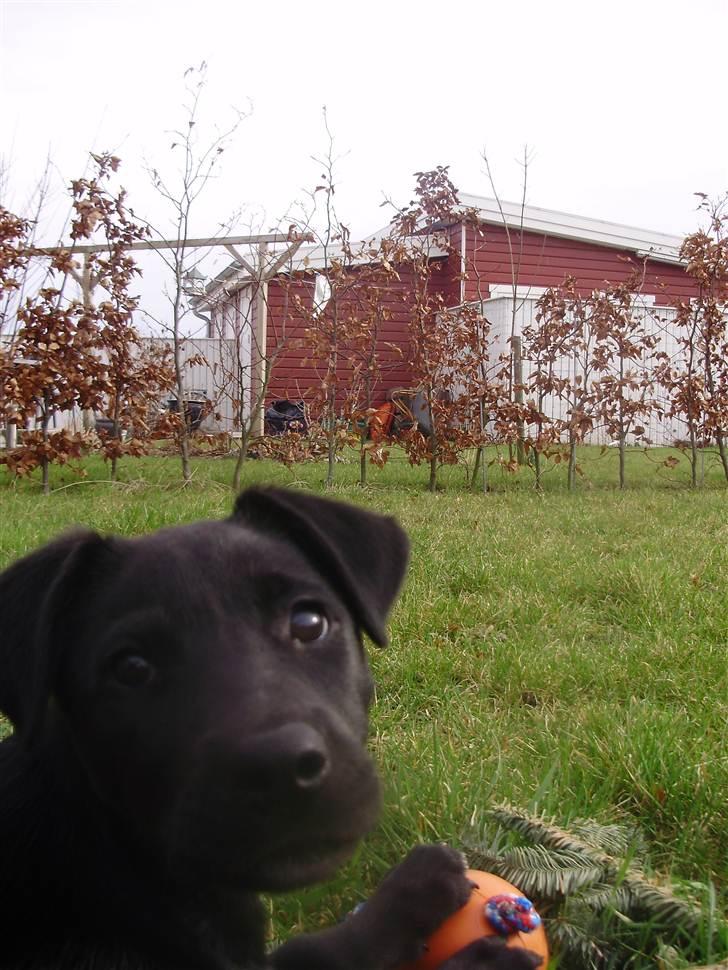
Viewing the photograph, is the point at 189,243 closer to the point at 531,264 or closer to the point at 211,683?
the point at 211,683

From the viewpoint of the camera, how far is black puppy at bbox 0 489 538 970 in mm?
1575

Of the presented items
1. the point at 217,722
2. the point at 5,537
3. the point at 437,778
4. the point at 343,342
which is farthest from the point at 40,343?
the point at 217,722

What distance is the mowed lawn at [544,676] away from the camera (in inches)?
100

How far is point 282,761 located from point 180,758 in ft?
0.92

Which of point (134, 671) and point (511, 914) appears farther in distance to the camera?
point (511, 914)

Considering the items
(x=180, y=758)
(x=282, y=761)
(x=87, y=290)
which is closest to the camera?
(x=282, y=761)

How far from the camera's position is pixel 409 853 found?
2.28 m

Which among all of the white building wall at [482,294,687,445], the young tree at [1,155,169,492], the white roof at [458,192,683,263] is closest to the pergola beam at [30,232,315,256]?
the young tree at [1,155,169,492]

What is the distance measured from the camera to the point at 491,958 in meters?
1.94

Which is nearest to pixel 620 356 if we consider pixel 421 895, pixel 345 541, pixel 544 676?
pixel 544 676

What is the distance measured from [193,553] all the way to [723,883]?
1656mm

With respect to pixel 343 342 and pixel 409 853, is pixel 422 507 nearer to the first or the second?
pixel 343 342

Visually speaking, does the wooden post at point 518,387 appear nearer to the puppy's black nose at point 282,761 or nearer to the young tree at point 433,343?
the young tree at point 433,343

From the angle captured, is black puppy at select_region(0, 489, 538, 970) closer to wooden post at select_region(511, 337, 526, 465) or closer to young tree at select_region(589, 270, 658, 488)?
wooden post at select_region(511, 337, 526, 465)
